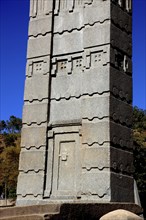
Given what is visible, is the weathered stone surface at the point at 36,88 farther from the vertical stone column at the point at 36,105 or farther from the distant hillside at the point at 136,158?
the distant hillside at the point at 136,158

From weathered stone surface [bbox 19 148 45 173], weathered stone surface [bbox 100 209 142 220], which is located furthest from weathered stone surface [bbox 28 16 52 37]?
weathered stone surface [bbox 100 209 142 220]

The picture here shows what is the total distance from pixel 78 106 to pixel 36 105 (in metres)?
1.37

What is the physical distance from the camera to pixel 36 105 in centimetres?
1107

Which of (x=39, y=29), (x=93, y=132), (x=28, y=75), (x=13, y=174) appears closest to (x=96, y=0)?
(x=39, y=29)

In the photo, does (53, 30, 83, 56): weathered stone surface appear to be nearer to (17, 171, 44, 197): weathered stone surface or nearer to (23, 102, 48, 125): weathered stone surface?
(23, 102, 48, 125): weathered stone surface

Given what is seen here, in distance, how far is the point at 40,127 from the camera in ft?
35.6

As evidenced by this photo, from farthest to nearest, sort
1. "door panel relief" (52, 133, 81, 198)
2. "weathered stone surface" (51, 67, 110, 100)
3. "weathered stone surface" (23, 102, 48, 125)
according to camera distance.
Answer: "weathered stone surface" (23, 102, 48, 125)
"weathered stone surface" (51, 67, 110, 100)
"door panel relief" (52, 133, 81, 198)

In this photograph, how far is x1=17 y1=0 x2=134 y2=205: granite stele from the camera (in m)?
9.80

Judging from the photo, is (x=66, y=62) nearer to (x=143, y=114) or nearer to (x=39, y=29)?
(x=39, y=29)

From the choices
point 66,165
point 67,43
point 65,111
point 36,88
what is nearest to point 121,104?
point 65,111

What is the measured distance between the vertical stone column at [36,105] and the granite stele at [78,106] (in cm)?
3

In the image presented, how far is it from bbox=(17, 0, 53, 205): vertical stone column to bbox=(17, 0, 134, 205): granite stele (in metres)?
0.03

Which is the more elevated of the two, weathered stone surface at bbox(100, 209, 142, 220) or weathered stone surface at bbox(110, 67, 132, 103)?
weathered stone surface at bbox(110, 67, 132, 103)

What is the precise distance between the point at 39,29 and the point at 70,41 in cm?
125
